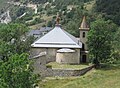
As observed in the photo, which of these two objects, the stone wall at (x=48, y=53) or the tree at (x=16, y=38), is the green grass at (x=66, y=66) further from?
the tree at (x=16, y=38)

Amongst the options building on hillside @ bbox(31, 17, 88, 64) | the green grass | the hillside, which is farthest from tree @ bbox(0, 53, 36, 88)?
the hillside

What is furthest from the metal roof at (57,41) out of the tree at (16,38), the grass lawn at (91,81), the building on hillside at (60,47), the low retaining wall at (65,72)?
the grass lawn at (91,81)

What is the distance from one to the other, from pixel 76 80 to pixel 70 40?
492 inches

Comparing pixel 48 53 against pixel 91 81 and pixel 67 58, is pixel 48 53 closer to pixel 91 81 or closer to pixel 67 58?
pixel 67 58

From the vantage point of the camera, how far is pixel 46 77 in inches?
2260

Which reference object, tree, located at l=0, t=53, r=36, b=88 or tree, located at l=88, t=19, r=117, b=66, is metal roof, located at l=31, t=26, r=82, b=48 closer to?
tree, located at l=88, t=19, r=117, b=66

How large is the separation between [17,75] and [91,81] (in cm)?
1589

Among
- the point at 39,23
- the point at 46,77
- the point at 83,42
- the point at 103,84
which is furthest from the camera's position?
the point at 39,23

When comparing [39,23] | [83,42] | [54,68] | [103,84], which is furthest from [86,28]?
[39,23]

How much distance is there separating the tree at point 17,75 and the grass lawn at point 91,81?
39.0 feet

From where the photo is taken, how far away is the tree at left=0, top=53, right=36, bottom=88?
39062 mm

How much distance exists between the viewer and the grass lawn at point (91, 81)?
5006 cm

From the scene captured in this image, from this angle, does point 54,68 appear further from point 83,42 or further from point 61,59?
point 83,42

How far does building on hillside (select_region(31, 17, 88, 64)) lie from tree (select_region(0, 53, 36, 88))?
2214 centimetres
